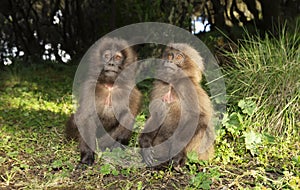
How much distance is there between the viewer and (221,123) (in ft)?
12.4

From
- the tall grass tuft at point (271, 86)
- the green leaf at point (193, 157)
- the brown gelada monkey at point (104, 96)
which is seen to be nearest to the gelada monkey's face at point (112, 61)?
the brown gelada monkey at point (104, 96)

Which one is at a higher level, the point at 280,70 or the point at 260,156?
the point at 280,70

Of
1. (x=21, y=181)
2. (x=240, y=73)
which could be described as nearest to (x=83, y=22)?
(x=240, y=73)

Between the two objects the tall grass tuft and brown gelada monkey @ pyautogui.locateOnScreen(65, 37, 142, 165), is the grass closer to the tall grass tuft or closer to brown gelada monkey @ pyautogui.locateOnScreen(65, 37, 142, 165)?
the tall grass tuft

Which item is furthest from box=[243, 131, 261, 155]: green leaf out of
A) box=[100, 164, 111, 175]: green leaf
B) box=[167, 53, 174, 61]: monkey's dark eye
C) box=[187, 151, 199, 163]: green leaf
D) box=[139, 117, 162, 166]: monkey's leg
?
box=[100, 164, 111, 175]: green leaf

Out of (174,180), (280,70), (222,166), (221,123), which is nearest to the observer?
(174,180)

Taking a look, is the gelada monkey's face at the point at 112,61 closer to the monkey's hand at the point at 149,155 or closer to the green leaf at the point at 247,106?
the monkey's hand at the point at 149,155

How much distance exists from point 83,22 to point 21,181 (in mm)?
11038

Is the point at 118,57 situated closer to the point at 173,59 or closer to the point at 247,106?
the point at 173,59

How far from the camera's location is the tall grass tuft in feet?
12.9

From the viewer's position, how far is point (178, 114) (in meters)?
3.23

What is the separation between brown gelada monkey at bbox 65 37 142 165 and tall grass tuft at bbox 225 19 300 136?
3.96 feet

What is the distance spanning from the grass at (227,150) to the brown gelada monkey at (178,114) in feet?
0.43

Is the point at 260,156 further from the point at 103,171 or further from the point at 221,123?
the point at 103,171
